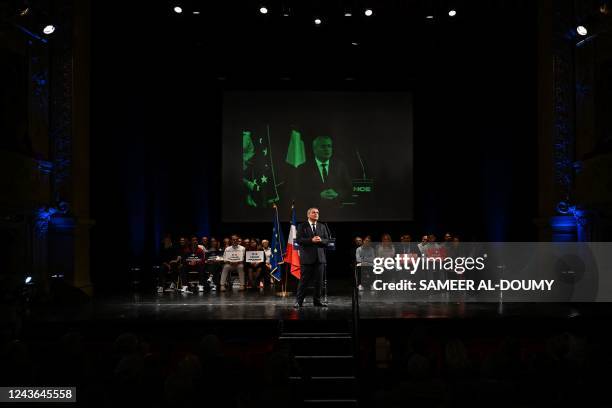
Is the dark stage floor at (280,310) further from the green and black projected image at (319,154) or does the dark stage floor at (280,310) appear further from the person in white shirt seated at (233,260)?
the green and black projected image at (319,154)

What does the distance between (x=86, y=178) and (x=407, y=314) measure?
6.62m

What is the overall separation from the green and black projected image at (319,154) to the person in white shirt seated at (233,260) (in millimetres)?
1401

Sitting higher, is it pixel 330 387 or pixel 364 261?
pixel 364 261

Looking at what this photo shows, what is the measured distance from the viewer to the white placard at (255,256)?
1007 centimetres

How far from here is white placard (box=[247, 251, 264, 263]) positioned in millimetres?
10070

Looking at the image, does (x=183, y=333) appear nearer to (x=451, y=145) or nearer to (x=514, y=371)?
(x=514, y=371)

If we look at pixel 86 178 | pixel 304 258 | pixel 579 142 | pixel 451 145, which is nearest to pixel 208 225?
pixel 86 178

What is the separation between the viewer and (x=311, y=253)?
702 centimetres

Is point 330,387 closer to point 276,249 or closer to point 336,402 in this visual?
point 336,402

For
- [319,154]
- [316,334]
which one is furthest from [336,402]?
[319,154]

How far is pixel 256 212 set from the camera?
1155 cm

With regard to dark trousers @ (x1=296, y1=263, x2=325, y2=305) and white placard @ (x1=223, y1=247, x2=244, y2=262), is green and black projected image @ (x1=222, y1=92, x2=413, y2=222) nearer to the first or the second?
white placard @ (x1=223, y1=247, x2=244, y2=262)

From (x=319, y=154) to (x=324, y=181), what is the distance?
2.14 ft

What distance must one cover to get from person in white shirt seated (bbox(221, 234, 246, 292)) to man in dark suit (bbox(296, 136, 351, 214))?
2010 millimetres
